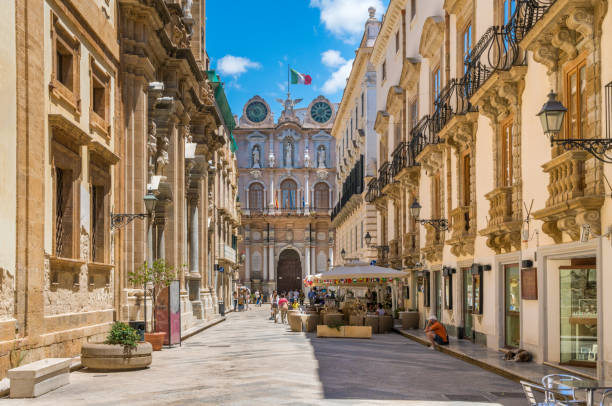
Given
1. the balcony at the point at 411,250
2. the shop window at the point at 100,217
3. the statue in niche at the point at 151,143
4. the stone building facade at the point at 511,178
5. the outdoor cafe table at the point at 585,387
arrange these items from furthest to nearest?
1. the balcony at the point at 411,250
2. the statue in niche at the point at 151,143
3. the shop window at the point at 100,217
4. the stone building facade at the point at 511,178
5. the outdoor cafe table at the point at 585,387

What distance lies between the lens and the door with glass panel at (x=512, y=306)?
1841 centimetres

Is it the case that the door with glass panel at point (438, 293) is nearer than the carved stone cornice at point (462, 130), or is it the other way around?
the carved stone cornice at point (462, 130)

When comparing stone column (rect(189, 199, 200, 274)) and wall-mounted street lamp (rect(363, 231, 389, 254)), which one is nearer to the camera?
stone column (rect(189, 199, 200, 274))

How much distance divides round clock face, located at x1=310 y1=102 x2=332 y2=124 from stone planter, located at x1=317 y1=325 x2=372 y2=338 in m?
55.2

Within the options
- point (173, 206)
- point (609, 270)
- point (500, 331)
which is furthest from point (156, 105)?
point (609, 270)

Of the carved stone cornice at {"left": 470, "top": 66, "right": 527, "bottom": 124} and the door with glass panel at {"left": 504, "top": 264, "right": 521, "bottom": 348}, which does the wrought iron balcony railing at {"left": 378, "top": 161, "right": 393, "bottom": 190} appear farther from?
the door with glass panel at {"left": 504, "top": 264, "right": 521, "bottom": 348}

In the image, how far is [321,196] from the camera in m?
79.8

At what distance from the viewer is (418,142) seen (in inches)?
1171

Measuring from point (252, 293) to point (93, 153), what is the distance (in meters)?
58.2

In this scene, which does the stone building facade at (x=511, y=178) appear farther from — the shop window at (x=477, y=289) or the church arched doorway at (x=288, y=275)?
the church arched doorway at (x=288, y=275)

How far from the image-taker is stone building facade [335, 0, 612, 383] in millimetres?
13102

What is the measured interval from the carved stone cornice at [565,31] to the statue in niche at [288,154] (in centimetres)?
6451

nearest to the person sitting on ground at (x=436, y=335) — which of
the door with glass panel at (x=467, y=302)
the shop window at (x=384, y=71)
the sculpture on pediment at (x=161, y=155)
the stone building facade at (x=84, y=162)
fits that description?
the door with glass panel at (x=467, y=302)

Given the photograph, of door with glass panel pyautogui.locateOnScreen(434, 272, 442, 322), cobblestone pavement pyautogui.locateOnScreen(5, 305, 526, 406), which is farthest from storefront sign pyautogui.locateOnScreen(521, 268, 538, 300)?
door with glass panel pyautogui.locateOnScreen(434, 272, 442, 322)
